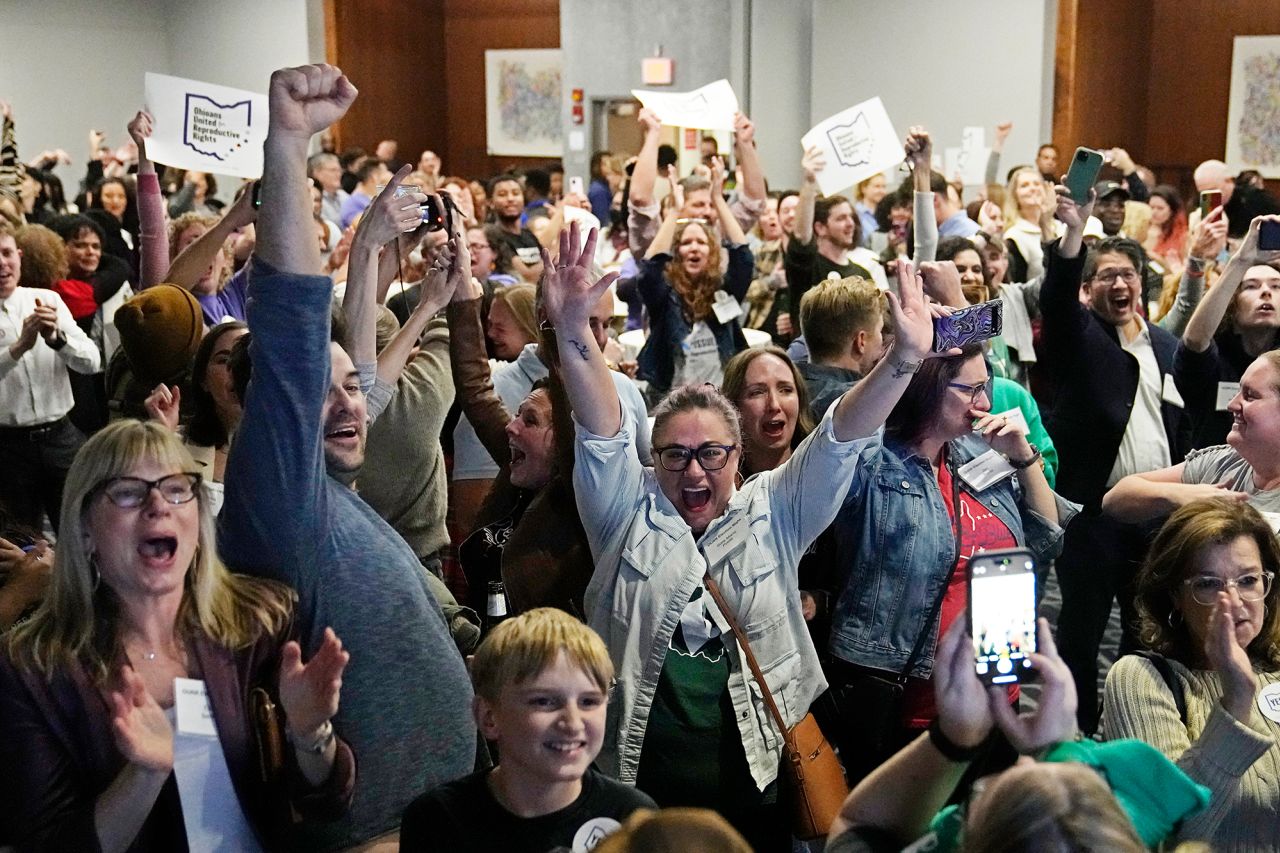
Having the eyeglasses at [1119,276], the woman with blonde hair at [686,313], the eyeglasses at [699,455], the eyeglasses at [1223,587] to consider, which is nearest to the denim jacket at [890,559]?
the eyeglasses at [699,455]

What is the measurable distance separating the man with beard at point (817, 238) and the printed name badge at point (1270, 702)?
11.0ft

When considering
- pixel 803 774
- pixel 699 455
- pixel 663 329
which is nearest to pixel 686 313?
pixel 663 329

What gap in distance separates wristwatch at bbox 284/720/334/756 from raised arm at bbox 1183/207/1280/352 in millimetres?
3330

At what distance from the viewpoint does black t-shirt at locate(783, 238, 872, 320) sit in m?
6.06

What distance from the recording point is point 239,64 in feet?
53.2

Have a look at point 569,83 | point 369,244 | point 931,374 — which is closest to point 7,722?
point 369,244

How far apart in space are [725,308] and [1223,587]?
3.18 metres

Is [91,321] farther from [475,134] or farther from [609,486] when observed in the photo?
[475,134]

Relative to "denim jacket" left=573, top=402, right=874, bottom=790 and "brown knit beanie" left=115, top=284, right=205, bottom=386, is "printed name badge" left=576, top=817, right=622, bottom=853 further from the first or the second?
"brown knit beanie" left=115, top=284, right=205, bottom=386

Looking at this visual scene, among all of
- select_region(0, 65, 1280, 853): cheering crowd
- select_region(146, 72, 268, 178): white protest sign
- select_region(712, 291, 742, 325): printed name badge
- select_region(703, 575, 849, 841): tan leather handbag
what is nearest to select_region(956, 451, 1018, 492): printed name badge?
select_region(0, 65, 1280, 853): cheering crowd

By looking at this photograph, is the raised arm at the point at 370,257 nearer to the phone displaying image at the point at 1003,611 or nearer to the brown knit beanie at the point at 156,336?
the brown knit beanie at the point at 156,336

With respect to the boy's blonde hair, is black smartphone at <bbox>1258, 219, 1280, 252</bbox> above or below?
above

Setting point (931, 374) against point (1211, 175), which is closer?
point (931, 374)

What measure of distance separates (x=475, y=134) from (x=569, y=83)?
405 cm
